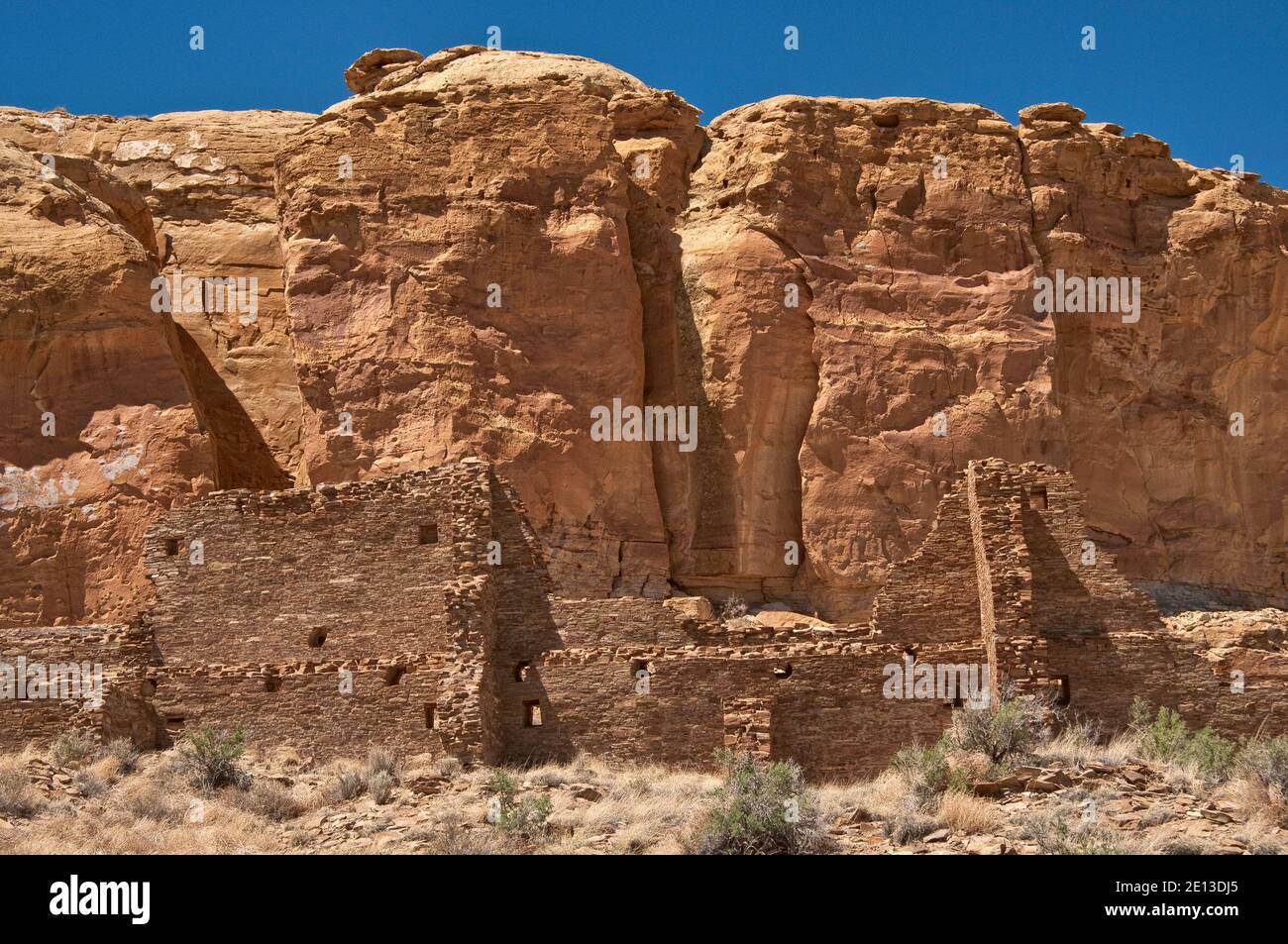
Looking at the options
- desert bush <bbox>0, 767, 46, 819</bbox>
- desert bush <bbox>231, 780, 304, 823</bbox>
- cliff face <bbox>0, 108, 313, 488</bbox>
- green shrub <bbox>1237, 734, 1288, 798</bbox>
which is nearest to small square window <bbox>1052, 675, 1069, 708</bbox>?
green shrub <bbox>1237, 734, 1288, 798</bbox>

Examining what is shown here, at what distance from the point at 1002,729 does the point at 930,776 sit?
151cm

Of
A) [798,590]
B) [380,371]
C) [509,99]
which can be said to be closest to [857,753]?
[798,590]

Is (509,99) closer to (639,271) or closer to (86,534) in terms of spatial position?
(639,271)

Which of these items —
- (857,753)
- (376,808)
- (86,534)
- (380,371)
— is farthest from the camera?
A: (380,371)

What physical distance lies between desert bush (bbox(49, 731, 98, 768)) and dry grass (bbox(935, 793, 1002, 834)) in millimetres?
11686

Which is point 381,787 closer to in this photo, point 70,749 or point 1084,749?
point 70,749

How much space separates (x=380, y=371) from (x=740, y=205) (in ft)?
30.1

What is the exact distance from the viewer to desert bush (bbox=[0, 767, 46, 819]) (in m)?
22.3

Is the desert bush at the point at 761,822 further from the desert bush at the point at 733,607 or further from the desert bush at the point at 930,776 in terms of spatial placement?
the desert bush at the point at 733,607

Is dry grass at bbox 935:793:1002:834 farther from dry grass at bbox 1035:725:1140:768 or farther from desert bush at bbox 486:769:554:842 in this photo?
desert bush at bbox 486:769:554:842

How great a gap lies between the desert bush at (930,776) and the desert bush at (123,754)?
10.4 metres

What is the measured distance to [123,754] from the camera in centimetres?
2555

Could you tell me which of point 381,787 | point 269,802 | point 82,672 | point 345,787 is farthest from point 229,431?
point 269,802

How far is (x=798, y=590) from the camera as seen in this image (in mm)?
40188
